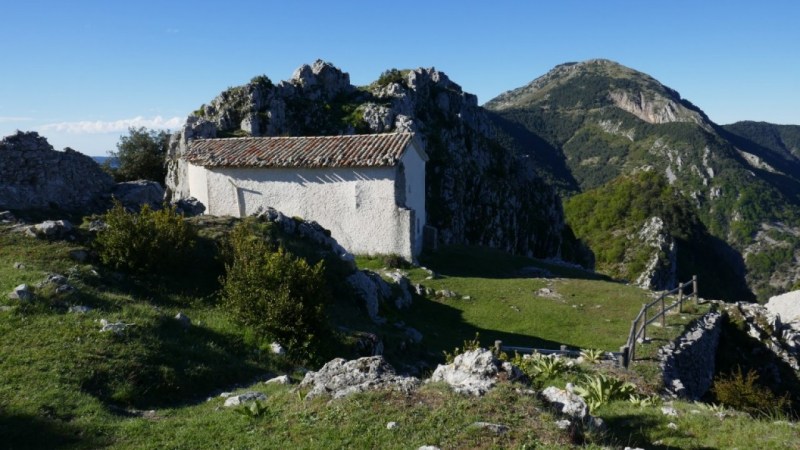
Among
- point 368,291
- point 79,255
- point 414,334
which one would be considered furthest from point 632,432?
point 79,255

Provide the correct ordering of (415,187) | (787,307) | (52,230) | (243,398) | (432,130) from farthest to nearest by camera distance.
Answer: (432,130) < (787,307) < (415,187) < (52,230) < (243,398)

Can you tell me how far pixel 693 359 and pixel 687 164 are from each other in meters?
146

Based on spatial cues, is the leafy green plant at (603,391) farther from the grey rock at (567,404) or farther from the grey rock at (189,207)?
the grey rock at (189,207)

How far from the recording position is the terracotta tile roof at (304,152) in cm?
2547

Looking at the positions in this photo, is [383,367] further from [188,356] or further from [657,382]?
[657,382]

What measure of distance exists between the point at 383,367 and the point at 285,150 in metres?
20.8

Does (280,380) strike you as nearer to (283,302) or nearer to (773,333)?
(283,302)

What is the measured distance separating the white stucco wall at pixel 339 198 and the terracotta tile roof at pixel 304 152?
0.46 metres

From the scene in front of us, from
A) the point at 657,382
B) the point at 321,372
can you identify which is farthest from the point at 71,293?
the point at 657,382

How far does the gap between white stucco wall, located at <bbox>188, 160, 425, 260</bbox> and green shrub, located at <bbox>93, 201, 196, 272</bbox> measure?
13.0 m

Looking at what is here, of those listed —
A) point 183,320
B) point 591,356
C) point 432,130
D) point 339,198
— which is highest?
point 432,130

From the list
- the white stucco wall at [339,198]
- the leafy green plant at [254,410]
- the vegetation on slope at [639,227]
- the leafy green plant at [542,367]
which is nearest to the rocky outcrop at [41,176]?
the white stucco wall at [339,198]

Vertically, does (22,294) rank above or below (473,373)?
above

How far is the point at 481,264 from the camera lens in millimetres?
30234
